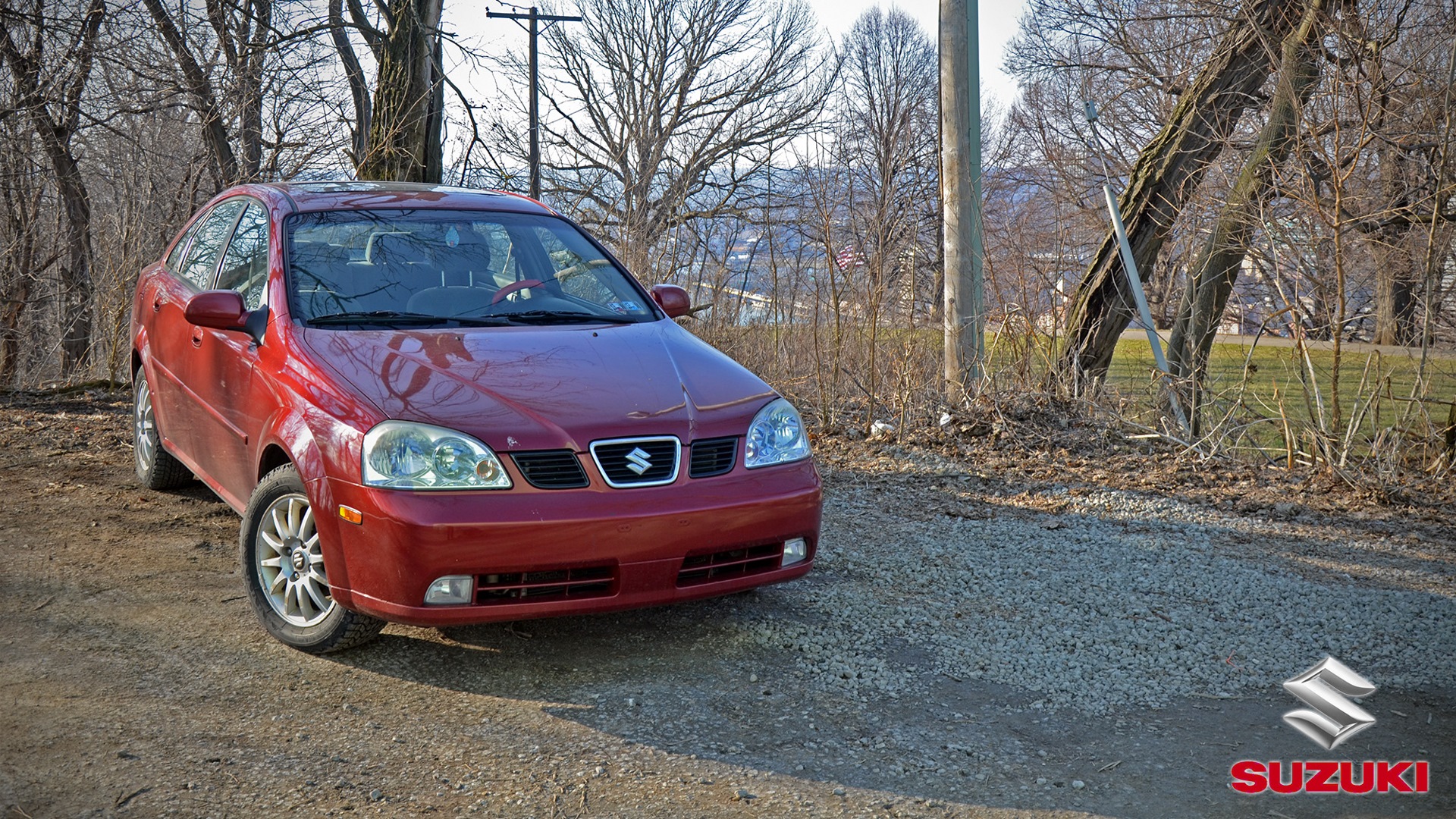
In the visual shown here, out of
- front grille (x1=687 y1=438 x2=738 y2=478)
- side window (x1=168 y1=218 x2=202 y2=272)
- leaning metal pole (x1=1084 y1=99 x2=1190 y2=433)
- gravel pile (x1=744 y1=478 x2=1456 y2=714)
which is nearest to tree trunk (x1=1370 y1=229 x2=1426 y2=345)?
leaning metal pole (x1=1084 y1=99 x2=1190 y2=433)

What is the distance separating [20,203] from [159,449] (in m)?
8.64

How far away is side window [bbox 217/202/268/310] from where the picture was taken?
4691mm

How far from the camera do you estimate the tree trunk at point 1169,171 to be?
980cm

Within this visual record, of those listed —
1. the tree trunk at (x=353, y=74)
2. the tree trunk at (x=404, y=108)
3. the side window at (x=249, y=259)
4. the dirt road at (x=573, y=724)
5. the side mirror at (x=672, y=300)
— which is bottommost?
the dirt road at (x=573, y=724)

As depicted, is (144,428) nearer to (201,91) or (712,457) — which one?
(712,457)

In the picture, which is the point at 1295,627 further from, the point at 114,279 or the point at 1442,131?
the point at 114,279

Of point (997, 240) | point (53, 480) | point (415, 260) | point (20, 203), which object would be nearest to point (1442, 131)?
point (997, 240)

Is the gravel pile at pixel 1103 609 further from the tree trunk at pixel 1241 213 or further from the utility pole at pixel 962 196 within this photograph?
the utility pole at pixel 962 196

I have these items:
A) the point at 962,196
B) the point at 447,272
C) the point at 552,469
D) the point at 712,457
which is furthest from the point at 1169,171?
the point at 552,469

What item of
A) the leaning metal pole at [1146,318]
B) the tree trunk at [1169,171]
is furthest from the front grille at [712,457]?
the tree trunk at [1169,171]

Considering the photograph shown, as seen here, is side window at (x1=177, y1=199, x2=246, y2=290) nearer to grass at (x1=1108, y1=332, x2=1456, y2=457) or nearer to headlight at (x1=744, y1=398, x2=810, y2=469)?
headlight at (x1=744, y1=398, x2=810, y2=469)

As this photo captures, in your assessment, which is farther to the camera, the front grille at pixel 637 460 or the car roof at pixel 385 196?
the car roof at pixel 385 196

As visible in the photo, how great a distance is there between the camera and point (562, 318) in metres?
4.71

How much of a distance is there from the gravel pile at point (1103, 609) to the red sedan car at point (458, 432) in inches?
22.9
